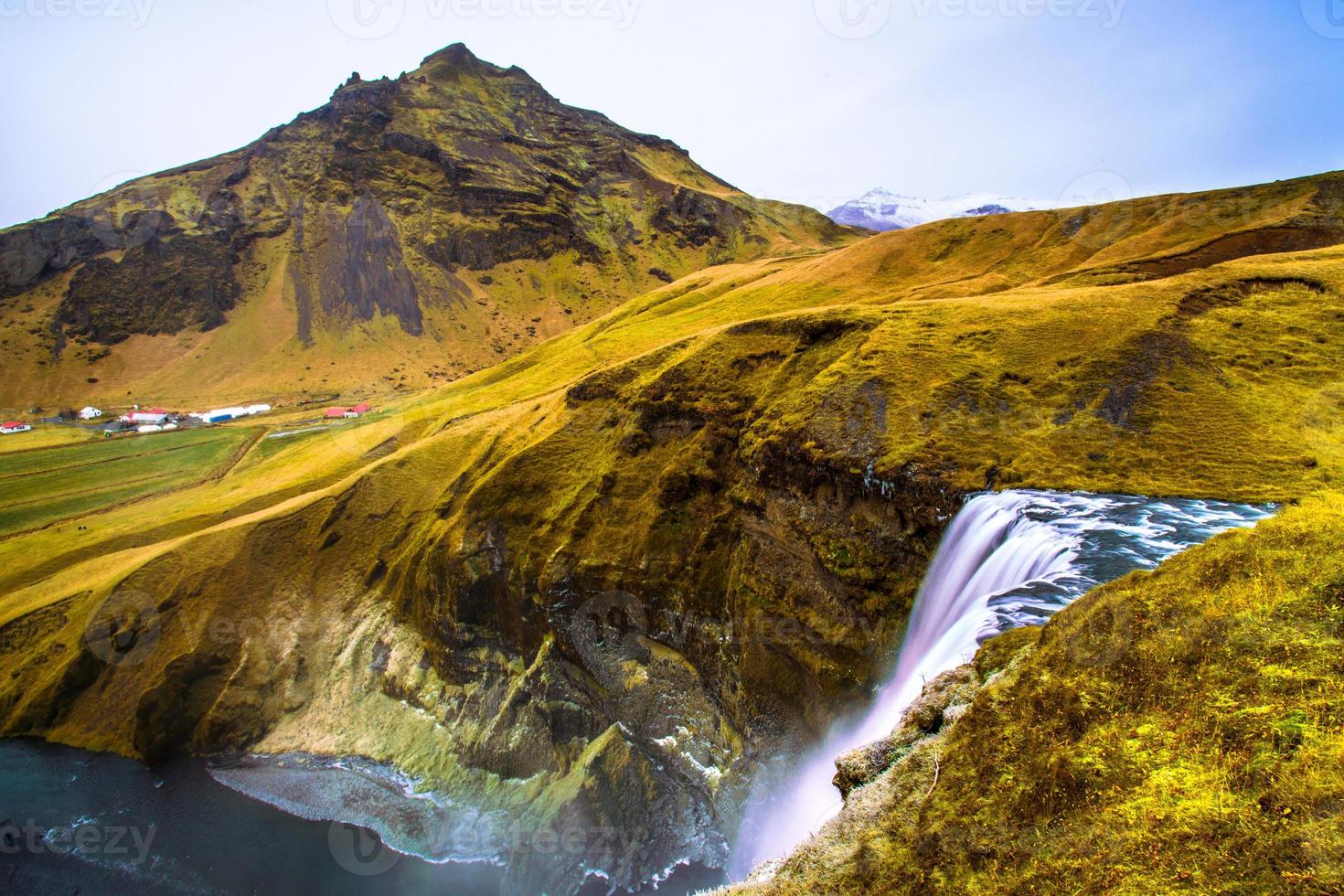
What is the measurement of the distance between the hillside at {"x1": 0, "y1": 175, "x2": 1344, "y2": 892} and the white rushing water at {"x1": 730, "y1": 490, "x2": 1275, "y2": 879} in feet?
5.05

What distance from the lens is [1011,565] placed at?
Answer: 19.4 metres

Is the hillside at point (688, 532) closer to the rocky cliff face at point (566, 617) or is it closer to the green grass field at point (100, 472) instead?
the rocky cliff face at point (566, 617)

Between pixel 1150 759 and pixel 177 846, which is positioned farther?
pixel 177 846

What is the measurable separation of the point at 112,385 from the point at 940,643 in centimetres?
21129

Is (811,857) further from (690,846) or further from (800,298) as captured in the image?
(800,298)
